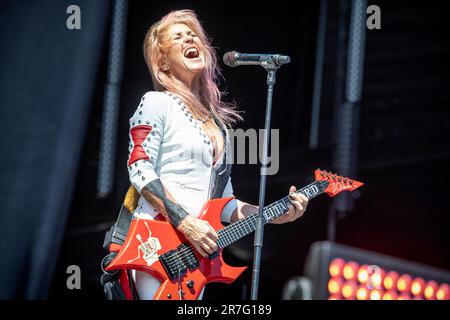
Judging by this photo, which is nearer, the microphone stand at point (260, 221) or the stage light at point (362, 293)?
the microphone stand at point (260, 221)

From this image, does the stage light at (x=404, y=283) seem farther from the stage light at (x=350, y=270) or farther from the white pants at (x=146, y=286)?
the white pants at (x=146, y=286)

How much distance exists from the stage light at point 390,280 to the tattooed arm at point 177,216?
76 cm

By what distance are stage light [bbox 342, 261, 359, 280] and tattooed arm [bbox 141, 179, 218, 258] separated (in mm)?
542

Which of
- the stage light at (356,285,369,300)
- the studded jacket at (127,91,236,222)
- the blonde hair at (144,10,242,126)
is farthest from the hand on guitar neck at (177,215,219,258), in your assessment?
the stage light at (356,285,369,300)

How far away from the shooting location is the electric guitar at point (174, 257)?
298 centimetres

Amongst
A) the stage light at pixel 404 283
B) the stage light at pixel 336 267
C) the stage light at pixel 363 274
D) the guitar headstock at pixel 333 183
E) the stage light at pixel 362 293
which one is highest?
the guitar headstock at pixel 333 183

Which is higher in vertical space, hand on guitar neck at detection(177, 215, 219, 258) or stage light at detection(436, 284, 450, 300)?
hand on guitar neck at detection(177, 215, 219, 258)

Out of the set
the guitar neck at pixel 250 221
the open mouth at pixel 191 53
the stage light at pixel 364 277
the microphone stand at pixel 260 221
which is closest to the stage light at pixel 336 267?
the stage light at pixel 364 277

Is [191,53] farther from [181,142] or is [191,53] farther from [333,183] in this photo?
[333,183]

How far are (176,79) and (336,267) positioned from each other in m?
1.05

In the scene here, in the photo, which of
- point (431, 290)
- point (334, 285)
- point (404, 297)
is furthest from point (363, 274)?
point (431, 290)

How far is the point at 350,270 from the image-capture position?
310 centimetres

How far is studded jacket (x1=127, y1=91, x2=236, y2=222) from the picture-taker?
3.10 m

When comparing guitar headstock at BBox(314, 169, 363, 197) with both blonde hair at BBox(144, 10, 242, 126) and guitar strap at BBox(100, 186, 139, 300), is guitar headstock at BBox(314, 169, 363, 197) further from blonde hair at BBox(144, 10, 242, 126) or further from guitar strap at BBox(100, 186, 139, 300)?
guitar strap at BBox(100, 186, 139, 300)
